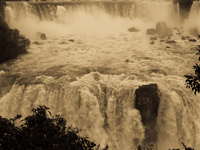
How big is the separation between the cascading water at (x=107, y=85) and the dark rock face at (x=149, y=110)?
0.83 feet

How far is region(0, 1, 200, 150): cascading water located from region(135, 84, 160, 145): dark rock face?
0.83 ft

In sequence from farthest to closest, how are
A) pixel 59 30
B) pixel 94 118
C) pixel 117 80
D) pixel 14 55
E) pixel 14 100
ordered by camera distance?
1. pixel 59 30
2. pixel 14 55
3. pixel 117 80
4. pixel 14 100
5. pixel 94 118

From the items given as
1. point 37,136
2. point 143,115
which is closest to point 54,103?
point 143,115

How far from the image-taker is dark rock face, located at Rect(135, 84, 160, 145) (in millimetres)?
9812

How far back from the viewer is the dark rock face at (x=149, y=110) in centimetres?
981

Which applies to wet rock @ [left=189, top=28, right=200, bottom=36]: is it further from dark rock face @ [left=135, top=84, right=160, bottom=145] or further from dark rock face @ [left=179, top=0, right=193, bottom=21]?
dark rock face @ [left=135, top=84, right=160, bottom=145]

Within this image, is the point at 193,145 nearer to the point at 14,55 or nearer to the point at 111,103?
the point at 111,103

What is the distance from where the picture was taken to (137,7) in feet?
99.1

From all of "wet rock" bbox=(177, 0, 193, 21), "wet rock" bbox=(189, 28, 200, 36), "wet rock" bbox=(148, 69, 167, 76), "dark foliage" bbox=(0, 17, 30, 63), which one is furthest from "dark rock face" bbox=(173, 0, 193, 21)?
"dark foliage" bbox=(0, 17, 30, 63)

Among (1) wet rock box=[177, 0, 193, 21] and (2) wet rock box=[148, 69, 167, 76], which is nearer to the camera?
(2) wet rock box=[148, 69, 167, 76]

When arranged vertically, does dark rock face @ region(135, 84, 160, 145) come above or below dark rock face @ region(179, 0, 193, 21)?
below

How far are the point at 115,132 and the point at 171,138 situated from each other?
10.6ft

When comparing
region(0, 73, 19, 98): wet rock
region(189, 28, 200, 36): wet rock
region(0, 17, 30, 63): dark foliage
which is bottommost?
region(0, 73, 19, 98): wet rock

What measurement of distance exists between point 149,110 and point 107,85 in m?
3.22
